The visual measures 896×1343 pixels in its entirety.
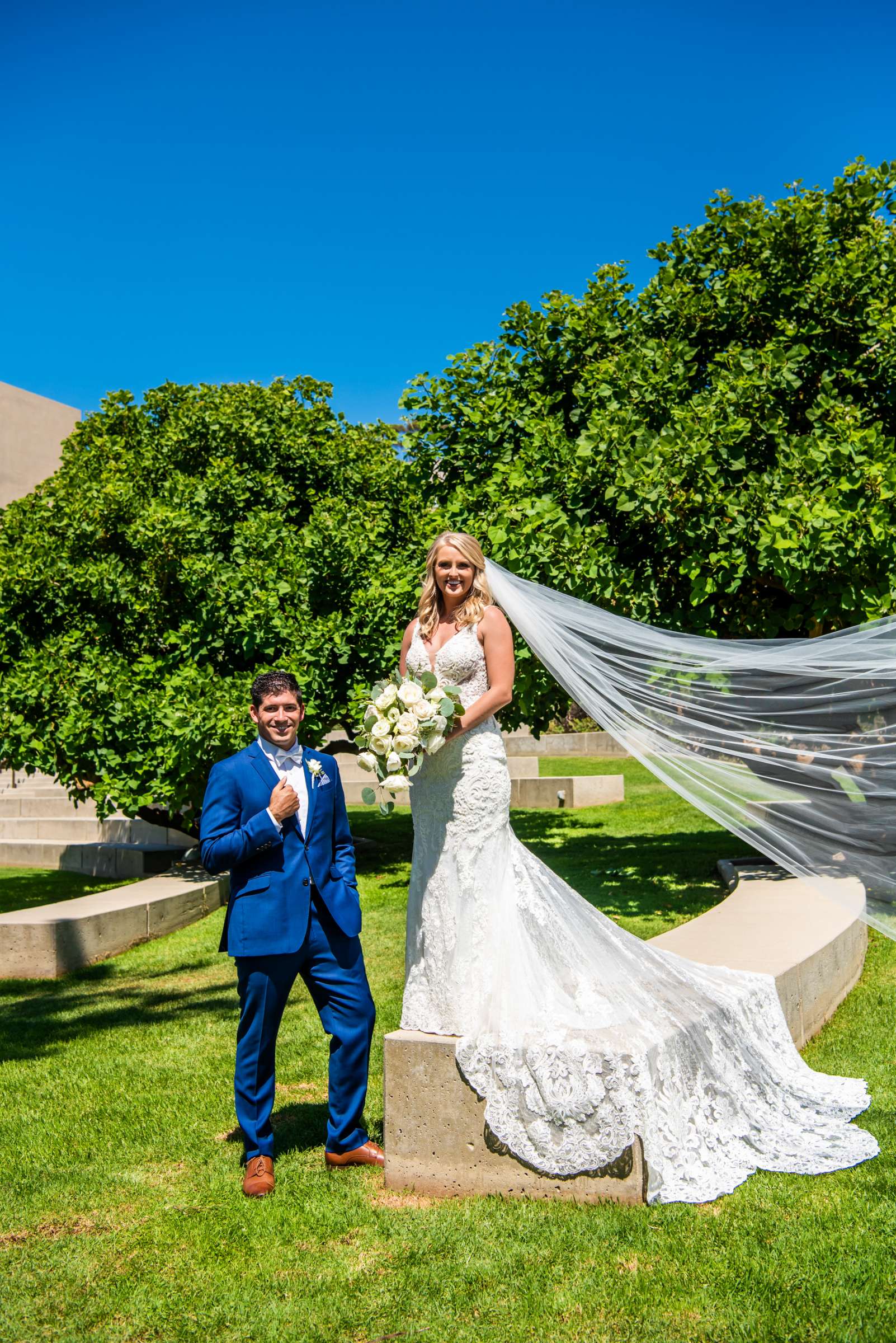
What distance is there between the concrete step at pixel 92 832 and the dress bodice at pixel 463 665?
15.5 m

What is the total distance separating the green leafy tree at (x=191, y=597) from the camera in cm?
1341

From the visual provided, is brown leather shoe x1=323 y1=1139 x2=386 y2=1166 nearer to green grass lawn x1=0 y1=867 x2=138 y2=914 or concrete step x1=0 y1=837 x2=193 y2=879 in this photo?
green grass lawn x1=0 y1=867 x2=138 y2=914

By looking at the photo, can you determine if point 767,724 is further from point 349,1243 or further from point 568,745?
point 568,745

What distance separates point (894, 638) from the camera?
5.94m

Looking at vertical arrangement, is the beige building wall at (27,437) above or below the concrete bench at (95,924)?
above

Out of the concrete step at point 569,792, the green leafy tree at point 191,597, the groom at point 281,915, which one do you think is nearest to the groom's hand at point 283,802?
the groom at point 281,915

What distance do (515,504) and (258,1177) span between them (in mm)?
7759

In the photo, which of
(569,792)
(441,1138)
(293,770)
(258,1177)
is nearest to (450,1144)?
(441,1138)

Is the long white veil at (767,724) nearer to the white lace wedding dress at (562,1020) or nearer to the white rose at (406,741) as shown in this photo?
the white lace wedding dress at (562,1020)

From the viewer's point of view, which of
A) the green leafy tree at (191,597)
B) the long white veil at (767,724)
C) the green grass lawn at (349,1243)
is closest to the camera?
the green grass lawn at (349,1243)

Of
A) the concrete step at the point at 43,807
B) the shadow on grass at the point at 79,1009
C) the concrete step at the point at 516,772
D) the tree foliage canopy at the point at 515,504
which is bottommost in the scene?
the shadow on grass at the point at 79,1009

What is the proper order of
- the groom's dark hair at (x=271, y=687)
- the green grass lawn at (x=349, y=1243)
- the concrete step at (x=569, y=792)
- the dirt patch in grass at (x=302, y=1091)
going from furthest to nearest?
the concrete step at (x=569, y=792)
the dirt patch in grass at (x=302, y=1091)
the groom's dark hair at (x=271, y=687)
the green grass lawn at (x=349, y=1243)

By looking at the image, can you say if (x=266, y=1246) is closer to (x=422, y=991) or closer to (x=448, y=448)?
(x=422, y=991)

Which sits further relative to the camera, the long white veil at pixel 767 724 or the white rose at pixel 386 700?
the long white veil at pixel 767 724
